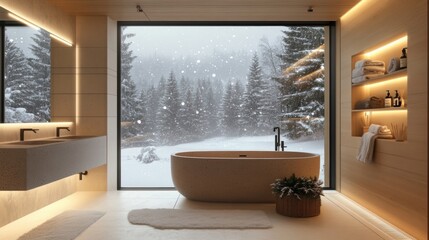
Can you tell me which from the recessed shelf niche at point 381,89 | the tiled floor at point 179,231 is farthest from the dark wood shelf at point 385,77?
the tiled floor at point 179,231

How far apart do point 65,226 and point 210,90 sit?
2.74 meters

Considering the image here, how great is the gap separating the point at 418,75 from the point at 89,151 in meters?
3.49

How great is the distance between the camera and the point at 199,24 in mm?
5098

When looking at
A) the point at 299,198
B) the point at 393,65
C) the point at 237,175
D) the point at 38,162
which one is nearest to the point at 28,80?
the point at 38,162

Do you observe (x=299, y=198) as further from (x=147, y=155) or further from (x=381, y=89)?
(x=147, y=155)

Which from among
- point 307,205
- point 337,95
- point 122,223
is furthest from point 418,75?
point 122,223

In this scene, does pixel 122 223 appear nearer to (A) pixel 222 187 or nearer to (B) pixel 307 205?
(A) pixel 222 187

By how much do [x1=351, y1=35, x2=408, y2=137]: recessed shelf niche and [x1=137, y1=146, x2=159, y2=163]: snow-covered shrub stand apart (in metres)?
2.78

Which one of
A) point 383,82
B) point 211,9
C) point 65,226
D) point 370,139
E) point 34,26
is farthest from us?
point 211,9

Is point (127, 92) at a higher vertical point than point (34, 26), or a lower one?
lower

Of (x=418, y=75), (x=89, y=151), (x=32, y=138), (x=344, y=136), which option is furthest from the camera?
(x=344, y=136)

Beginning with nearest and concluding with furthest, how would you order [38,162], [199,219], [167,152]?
[38,162] < [199,219] < [167,152]

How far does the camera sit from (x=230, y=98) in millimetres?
5152

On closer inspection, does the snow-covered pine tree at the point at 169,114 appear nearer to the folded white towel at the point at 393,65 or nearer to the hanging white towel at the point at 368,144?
the hanging white towel at the point at 368,144
